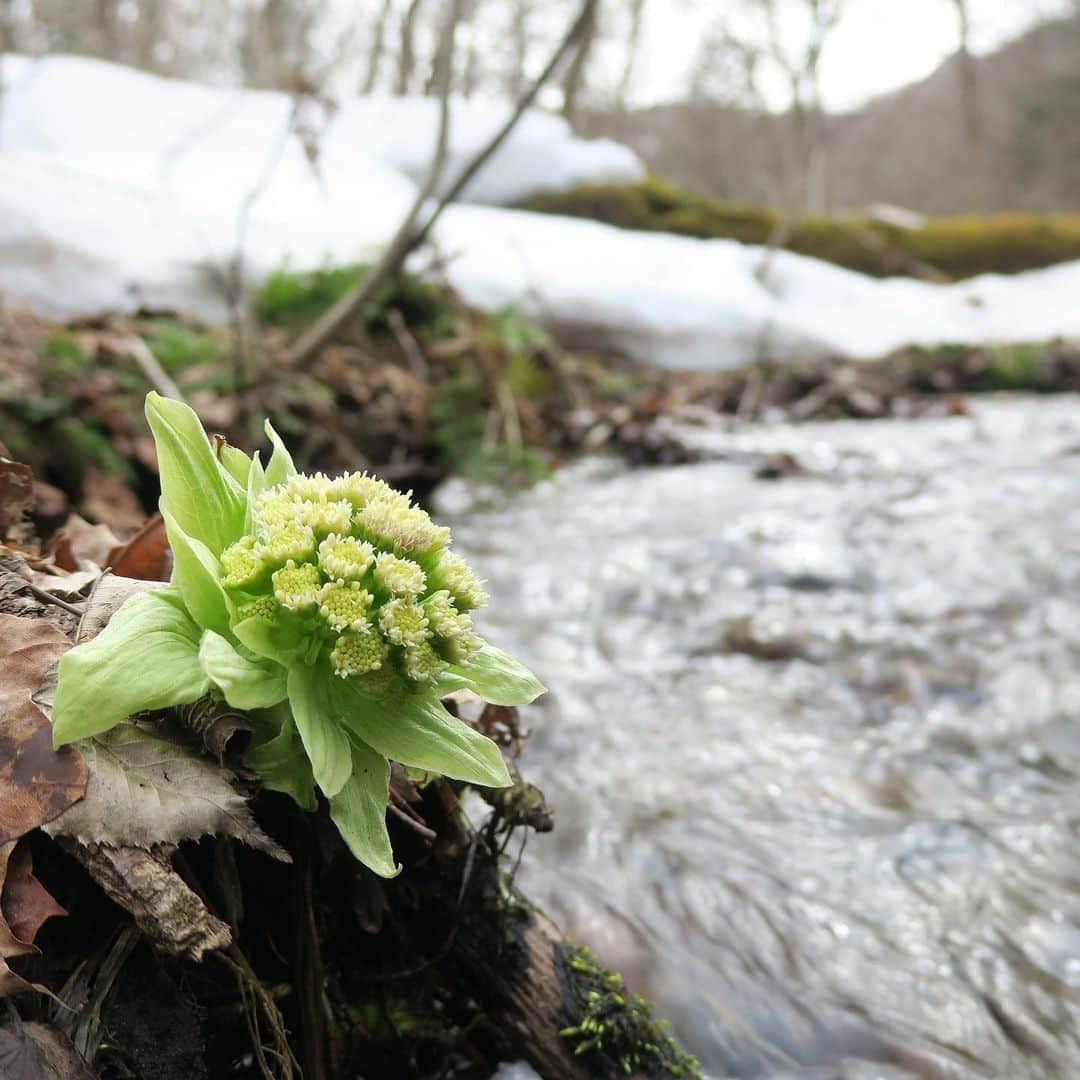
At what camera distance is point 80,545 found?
164cm

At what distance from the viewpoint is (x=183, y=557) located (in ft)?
3.23

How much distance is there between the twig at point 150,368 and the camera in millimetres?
4203

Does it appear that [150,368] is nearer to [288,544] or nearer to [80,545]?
[80,545]

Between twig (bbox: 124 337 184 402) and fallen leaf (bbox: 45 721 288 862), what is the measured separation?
355 centimetres

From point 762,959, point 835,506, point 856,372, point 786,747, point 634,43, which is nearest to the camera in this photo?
point 762,959

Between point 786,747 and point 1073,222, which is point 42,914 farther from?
point 1073,222

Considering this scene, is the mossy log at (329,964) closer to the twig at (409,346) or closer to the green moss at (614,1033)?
the green moss at (614,1033)

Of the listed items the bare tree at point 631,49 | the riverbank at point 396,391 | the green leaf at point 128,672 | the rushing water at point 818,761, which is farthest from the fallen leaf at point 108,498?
the bare tree at point 631,49

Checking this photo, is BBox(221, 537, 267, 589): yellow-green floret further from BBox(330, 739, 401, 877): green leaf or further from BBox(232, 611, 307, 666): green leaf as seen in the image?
BBox(330, 739, 401, 877): green leaf

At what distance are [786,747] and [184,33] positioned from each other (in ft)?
88.3

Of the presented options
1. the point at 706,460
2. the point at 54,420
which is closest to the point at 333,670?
the point at 54,420

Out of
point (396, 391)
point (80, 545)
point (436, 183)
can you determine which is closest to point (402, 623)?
point (80, 545)

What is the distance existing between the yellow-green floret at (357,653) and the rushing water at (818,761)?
1.16m

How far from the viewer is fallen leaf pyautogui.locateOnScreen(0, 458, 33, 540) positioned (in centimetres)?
137
